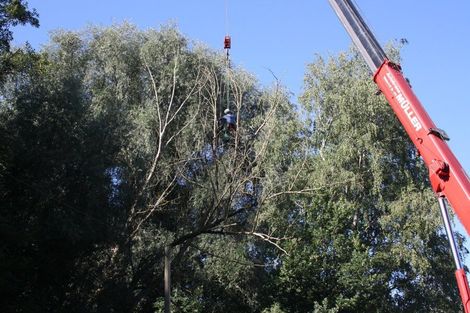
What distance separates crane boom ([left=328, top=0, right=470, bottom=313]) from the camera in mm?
8977

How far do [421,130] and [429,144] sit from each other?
1.04 feet

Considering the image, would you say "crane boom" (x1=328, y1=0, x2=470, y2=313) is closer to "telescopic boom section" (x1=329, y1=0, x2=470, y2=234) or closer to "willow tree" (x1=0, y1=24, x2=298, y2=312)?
"telescopic boom section" (x1=329, y1=0, x2=470, y2=234)

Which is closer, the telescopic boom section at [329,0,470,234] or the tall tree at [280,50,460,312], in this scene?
the telescopic boom section at [329,0,470,234]

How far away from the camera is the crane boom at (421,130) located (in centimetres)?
898

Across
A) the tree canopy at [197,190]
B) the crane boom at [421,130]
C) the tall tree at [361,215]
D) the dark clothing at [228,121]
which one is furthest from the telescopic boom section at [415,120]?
the tall tree at [361,215]

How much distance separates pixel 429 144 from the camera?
31.9ft

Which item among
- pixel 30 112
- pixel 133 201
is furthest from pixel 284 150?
pixel 30 112

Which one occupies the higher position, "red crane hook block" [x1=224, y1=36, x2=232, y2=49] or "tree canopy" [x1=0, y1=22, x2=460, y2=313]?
"red crane hook block" [x1=224, y1=36, x2=232, y2=49]

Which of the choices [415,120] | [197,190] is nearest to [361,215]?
[197,190]

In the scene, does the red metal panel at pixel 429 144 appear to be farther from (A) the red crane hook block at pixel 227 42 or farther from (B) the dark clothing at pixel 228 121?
(A) the red crane hook block at pixel 227 42

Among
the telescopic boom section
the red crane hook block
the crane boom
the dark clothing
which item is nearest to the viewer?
the crane boom

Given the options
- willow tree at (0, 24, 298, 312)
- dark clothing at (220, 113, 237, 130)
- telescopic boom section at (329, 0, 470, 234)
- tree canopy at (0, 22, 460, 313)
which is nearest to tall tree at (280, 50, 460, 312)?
tree canopy at (0, 22, 460, 313)

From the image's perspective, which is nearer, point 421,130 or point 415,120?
point 421,130

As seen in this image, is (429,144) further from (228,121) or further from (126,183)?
(126,183)
